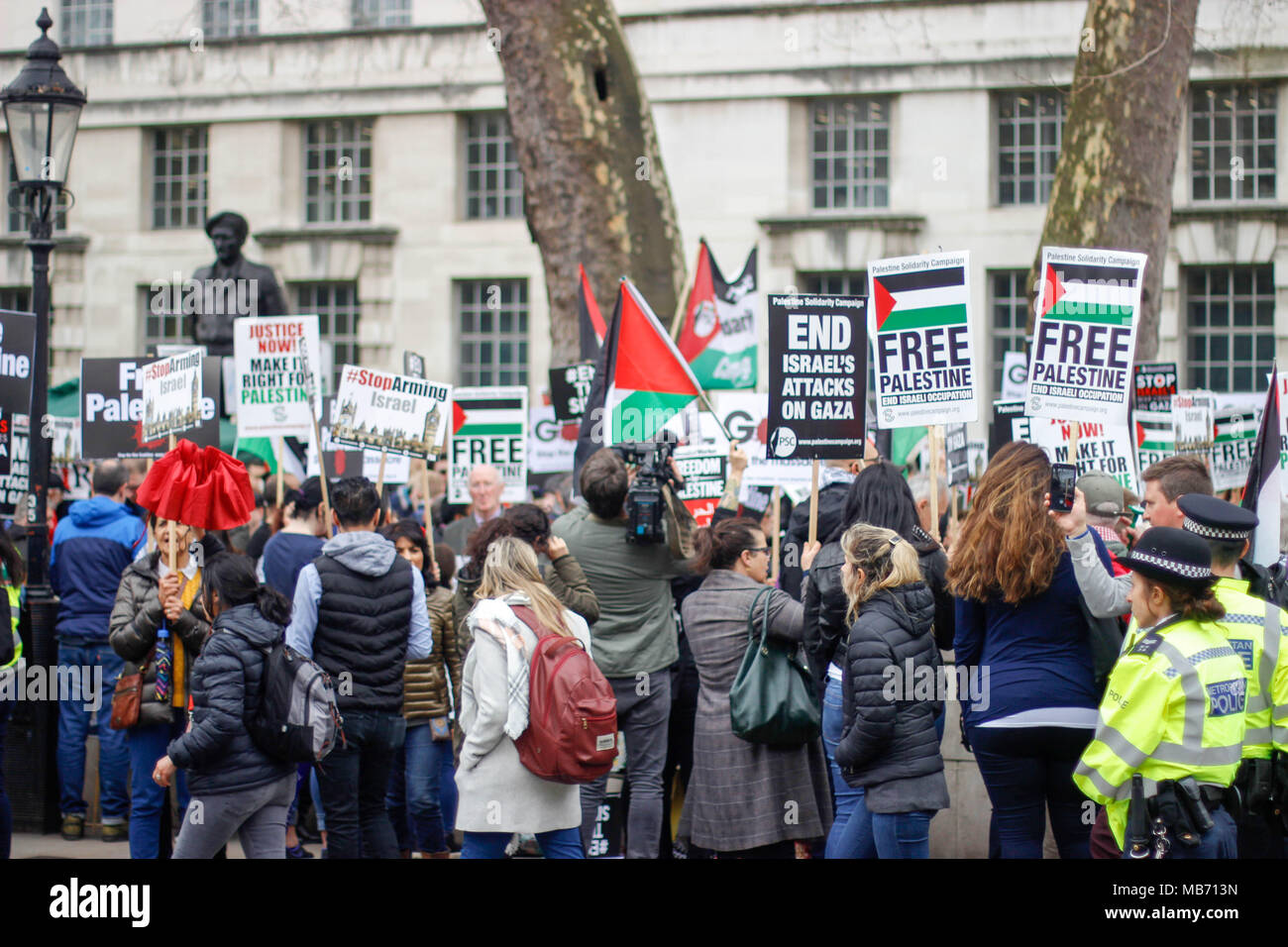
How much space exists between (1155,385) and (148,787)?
7.19m

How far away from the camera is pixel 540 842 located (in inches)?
254

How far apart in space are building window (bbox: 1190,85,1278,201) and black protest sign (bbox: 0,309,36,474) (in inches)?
768

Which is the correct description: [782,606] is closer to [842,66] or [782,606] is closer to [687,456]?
[687,456]

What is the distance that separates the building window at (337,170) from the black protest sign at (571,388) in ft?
Result: 55.9

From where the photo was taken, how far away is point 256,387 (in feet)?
32.6

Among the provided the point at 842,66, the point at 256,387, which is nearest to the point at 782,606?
the point at 256,387

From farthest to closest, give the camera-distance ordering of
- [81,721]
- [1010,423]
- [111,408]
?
1. [1010,423]
2. [111,408]
3. [81,721]

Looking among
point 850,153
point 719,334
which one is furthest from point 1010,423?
point 850,153

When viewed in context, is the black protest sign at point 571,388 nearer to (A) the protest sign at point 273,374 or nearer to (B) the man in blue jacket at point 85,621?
(A) the protest sign at point 273,374

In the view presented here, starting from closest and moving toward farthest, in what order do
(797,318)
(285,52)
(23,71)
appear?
(797,318), (23,71), (285,52)

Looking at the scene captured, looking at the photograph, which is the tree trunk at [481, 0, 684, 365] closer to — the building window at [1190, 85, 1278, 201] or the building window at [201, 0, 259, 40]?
the building window at [1190, 85, 1278, 201]

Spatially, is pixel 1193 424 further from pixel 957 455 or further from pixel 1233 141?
pixel 1233 141

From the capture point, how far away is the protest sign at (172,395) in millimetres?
9125

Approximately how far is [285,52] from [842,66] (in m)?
9.32
